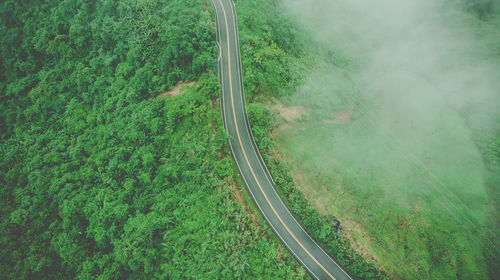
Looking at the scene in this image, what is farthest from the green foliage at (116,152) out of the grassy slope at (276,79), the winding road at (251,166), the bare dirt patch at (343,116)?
the bare dirt patch at (343,116)

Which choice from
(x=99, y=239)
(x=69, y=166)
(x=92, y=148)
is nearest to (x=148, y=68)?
(x=92, y=148)

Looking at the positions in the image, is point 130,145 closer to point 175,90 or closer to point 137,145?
point 137,145

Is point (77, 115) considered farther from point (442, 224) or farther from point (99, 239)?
point (442, 224)

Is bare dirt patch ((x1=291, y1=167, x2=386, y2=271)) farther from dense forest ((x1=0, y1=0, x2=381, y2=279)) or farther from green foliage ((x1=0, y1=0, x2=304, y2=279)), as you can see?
green foliage ((x1=0, y1=0, x2=304, y2=279))

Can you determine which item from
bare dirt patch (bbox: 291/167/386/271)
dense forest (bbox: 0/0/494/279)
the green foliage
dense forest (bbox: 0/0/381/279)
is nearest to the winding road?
dense forest (bbox: 0/0/494/279)

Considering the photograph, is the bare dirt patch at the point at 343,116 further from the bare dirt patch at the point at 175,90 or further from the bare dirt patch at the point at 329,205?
the bare dirt patch at the point at 175,90
